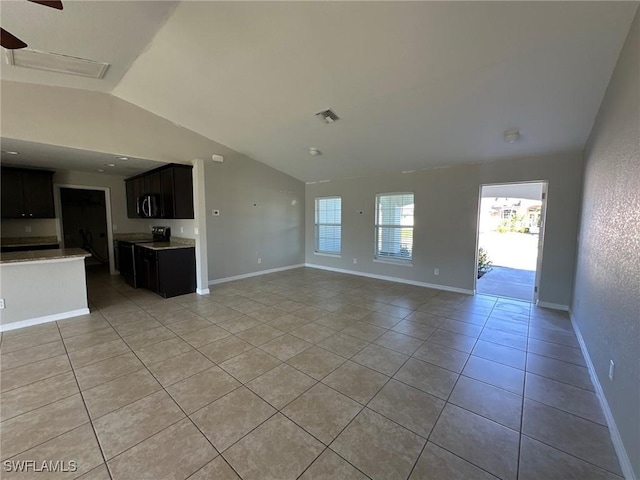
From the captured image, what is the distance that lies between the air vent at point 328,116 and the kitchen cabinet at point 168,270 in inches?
126

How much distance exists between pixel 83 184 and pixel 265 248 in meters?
4.08

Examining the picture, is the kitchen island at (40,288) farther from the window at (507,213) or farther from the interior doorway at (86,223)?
the window at (507,213)

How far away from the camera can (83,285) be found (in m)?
3.74

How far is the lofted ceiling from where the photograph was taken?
2031 millimetres

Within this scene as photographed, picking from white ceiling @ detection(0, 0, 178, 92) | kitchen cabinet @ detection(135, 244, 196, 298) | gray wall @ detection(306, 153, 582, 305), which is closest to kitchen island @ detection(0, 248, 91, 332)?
kitchen cabinet @ detection(135, 244, 196, 298)

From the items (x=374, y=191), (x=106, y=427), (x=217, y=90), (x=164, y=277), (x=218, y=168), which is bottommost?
(x=106, y=427)

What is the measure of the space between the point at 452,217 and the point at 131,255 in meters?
6.21

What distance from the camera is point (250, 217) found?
19.4 ft

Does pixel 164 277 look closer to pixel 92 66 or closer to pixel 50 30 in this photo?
pixel 92 66

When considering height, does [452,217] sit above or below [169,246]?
above

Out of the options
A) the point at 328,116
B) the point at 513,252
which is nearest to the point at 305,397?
the point at 328,116

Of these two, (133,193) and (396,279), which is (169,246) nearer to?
(133,193)

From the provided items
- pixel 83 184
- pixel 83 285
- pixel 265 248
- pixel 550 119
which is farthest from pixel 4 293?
pixel 550 119

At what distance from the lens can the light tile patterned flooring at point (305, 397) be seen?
4.98 ft
